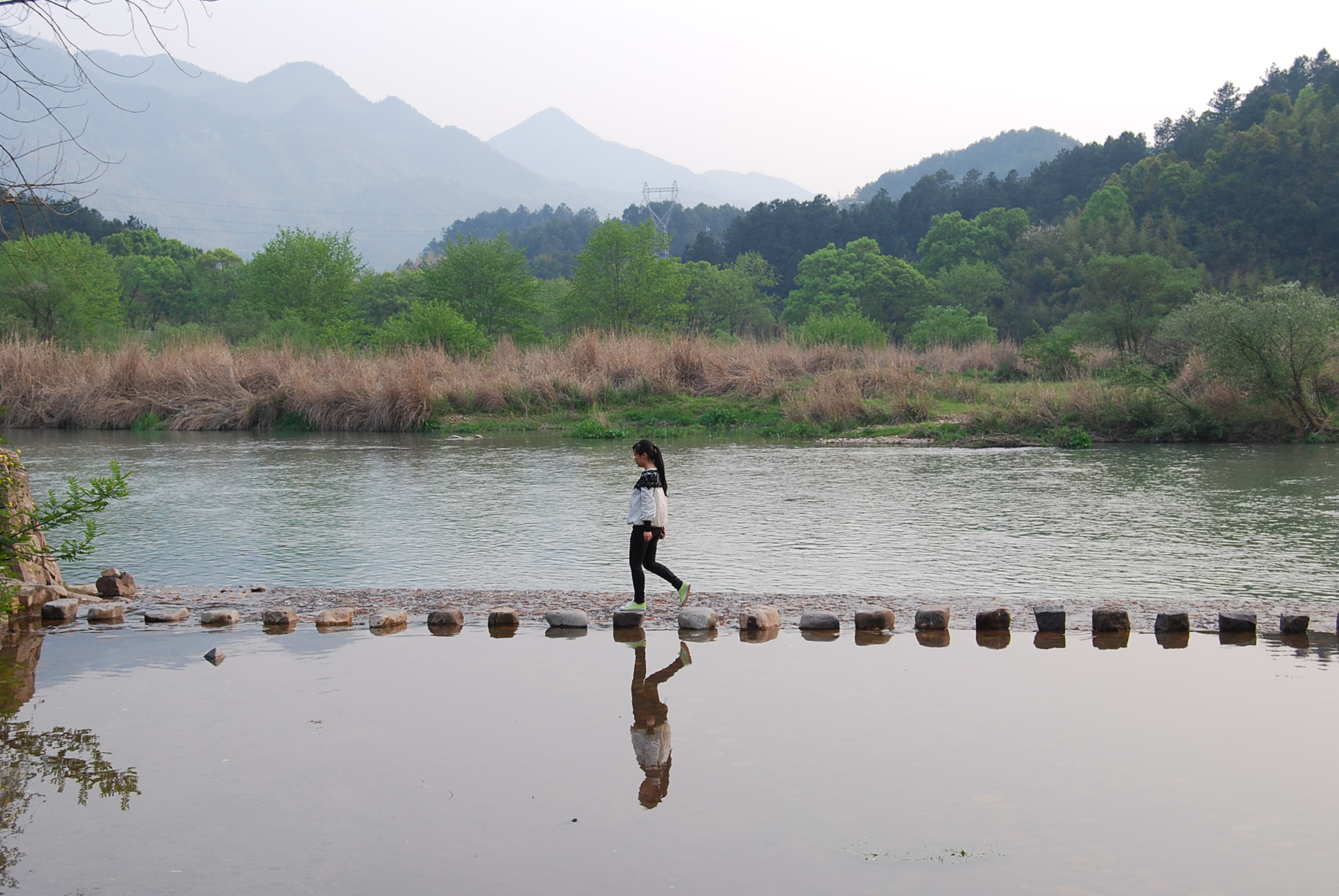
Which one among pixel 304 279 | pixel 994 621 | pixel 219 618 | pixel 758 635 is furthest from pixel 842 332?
pixel 304 279

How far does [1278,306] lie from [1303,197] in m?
53.6

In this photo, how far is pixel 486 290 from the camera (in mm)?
57281

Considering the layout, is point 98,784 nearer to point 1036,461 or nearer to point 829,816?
point 829,816

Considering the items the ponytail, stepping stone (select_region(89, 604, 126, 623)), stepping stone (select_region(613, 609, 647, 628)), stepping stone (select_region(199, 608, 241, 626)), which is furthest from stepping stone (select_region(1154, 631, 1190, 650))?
stepping stone (select_region(89, 604, 126, 623))

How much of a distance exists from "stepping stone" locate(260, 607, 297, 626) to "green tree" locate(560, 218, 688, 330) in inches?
2087

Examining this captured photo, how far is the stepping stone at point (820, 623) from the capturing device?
25.2 ft

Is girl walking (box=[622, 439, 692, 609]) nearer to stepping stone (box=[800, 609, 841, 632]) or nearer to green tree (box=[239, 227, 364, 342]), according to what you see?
stepping stone (box=[800, 609, 841, 632])

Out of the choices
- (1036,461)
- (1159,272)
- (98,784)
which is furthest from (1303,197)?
(98,784)

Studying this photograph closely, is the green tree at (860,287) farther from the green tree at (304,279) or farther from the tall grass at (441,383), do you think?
the tall grass at (441,383)

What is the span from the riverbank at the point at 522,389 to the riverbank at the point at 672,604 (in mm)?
17509

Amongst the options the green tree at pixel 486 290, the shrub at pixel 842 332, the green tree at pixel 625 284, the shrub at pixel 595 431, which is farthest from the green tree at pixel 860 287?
the shrub at pixel 595 431

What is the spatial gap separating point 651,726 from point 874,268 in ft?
271

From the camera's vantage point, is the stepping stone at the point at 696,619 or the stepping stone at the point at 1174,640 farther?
the stepping stone at the point at 696,619

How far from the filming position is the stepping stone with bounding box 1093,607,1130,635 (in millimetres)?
7539
